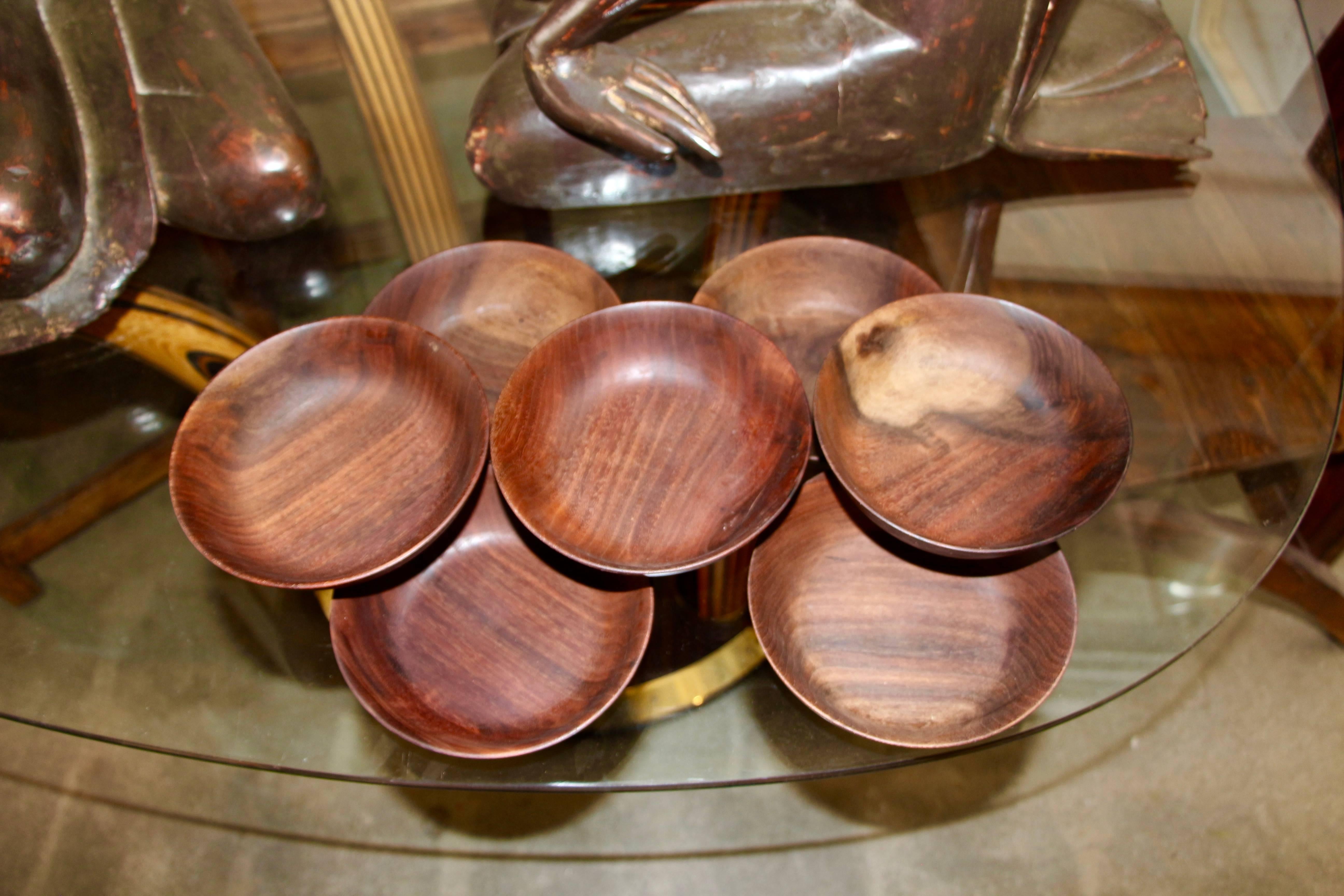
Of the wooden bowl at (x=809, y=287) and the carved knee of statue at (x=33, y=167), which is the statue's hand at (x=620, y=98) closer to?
the wooden bowl at (x=809, y=287)

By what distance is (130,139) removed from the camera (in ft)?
2.94

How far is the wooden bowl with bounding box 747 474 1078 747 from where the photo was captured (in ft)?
2.16

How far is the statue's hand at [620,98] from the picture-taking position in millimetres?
857

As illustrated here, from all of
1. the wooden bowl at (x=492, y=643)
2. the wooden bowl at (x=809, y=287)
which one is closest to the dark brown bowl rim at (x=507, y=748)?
the wooden bowl at (x=492, y=643)

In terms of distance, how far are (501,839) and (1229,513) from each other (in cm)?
84

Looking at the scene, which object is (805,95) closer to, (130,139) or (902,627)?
(902,627)

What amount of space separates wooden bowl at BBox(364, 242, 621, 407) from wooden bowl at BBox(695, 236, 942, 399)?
0.11m

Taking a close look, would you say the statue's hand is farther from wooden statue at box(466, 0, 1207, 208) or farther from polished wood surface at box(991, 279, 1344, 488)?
polished wood surface at box(991, 279, 1344, 488)

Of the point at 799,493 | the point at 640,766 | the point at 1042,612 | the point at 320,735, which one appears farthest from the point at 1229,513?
the point at 320,735

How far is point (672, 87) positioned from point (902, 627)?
525 millimetres

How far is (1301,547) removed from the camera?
1.17m

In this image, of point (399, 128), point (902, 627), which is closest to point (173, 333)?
point (399, 128)

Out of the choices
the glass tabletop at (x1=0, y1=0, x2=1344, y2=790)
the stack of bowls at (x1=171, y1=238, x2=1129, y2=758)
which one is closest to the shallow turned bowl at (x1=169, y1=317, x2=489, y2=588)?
the stack of bowls at (x1=171, y1=238, x2=1129, y2=758)

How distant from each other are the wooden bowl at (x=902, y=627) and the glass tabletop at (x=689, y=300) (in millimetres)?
39
